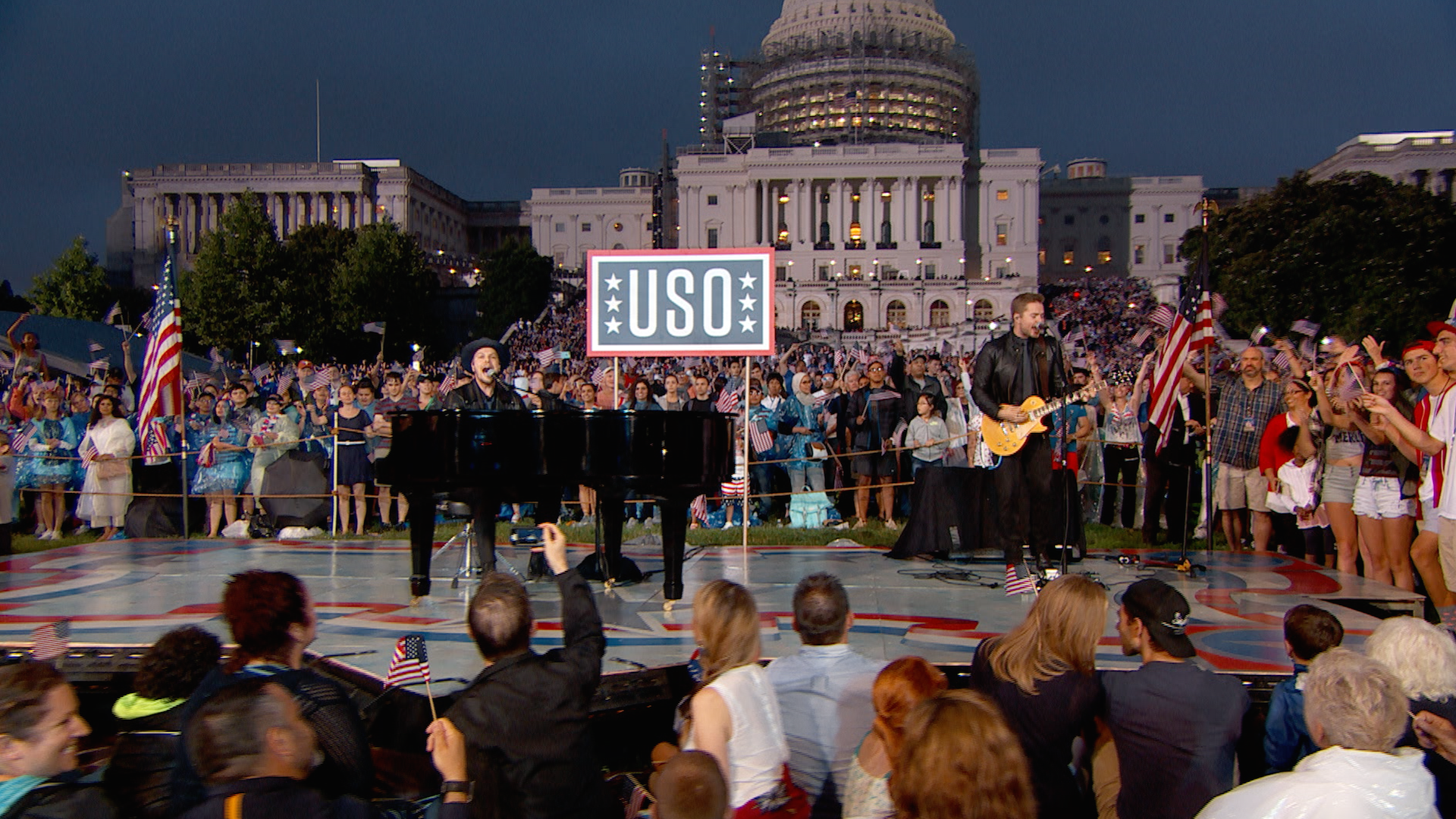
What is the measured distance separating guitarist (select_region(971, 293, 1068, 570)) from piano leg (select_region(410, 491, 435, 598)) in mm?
3551

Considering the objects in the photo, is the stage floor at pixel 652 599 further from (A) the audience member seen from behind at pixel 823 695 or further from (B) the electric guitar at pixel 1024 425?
(A) the audience member seen from behind at pixel 823 695

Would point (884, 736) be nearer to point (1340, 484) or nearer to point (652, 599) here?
point (652, 599)

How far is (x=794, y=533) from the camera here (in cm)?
1056

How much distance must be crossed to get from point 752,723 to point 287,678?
4.56ft

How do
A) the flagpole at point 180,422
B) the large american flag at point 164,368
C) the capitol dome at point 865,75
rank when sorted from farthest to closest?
the capitol dome at point 865,75
the large american flag at point 164,368
the flagpole at point 180,422

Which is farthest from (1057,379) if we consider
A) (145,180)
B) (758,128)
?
(758,128)

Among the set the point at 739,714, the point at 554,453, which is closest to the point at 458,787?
the point at 739,714

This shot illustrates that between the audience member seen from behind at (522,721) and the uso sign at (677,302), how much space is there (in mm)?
4181

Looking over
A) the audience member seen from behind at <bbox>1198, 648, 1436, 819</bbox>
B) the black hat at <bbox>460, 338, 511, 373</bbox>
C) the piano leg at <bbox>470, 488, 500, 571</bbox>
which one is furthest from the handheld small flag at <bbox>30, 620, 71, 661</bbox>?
the audience member seen from behind at <bbox>1198, 648, 1436, 819</bbox>

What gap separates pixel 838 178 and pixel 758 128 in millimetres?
25137

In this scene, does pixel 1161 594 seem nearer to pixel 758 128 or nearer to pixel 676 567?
pixel 676 567

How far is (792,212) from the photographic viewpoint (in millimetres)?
87312

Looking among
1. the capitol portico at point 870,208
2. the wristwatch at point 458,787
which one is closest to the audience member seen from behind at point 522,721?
the wristwatch at point 458,787

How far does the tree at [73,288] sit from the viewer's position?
5695 cm
